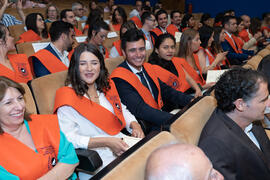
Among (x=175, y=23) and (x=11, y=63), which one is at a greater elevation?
(x=175, y=23)

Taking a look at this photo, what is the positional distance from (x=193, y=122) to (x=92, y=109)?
0.70 m

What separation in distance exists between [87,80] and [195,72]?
1.61 metres

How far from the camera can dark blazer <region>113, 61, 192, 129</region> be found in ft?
5.68

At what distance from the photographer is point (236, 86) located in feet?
4.13

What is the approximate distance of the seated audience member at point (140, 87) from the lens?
5.86ft

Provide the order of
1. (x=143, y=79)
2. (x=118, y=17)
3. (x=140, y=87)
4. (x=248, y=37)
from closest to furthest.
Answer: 1. (x=140, y=87)
2. (x=143, y=79)
3. (x=118, y=17)
4. (x=248, y=37)

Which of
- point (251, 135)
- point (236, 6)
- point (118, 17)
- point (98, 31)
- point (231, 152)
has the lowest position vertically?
point (251, 135)

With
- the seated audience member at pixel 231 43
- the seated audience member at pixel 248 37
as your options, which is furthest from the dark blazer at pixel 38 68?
the seated audience member at pixel 248 37

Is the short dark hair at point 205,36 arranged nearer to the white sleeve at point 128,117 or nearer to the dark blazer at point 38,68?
the white sleeve at point 128,117

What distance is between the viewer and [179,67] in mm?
2582

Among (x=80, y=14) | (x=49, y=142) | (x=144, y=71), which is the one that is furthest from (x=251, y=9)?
(x=49, y=142)

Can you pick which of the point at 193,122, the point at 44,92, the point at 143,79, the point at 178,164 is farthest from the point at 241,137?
the point at 44,92

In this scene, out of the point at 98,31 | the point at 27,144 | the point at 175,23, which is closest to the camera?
the point at 27,144

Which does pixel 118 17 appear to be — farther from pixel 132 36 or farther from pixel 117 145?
pixel 117 145
